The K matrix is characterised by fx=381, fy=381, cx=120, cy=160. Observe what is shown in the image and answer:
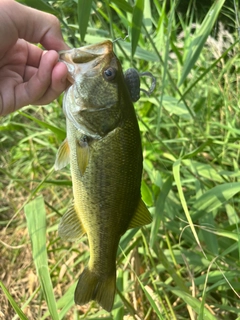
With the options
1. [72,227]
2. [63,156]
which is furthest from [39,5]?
[72,227]

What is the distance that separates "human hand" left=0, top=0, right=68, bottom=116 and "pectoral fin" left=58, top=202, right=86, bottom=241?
1.63 ft

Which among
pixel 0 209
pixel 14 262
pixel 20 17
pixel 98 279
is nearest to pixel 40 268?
pixel 98 279

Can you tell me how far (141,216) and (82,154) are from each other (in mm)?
334

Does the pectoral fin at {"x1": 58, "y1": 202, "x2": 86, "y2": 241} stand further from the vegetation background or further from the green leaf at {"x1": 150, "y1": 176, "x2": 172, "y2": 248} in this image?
the green leaf at {"x1": 150, "y1": 176, "x2": 172, "y2": 248}

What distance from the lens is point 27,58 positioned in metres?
1.76

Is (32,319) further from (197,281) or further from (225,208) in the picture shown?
(225,208)

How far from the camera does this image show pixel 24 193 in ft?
10.6

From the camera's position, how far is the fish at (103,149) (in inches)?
55.5

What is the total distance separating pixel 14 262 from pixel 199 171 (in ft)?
5.17

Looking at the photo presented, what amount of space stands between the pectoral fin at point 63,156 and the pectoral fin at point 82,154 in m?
0.11

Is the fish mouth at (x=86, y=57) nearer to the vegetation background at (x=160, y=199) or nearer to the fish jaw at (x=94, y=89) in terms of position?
the fish jaw at (x=94, y=89)

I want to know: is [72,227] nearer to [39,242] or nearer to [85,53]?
[39,242]

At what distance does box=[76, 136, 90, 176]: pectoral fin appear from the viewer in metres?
1.42

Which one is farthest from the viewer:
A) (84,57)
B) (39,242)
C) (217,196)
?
(217,196)
